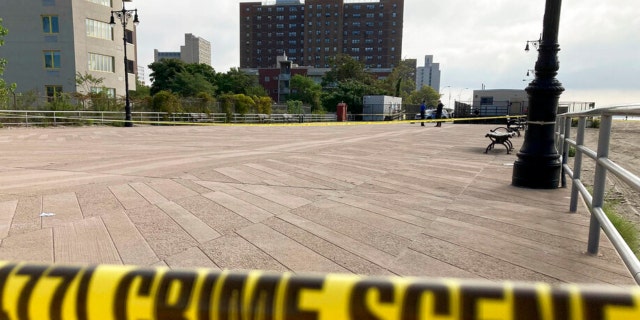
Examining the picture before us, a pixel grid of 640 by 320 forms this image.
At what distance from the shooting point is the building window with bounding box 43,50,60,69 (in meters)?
37.6

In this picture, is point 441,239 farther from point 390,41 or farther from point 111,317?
point 390,41

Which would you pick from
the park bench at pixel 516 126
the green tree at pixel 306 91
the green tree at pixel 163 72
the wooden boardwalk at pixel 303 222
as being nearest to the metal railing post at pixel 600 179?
the wooden boardwalk at pixel 303 222

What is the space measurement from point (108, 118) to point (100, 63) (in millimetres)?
17964

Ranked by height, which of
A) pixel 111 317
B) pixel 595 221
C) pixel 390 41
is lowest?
pixel 595 221

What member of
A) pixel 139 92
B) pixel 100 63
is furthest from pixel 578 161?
pixel 139 92

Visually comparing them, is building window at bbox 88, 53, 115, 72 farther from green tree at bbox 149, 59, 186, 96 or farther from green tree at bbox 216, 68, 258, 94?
green tree at bbox 216, 68, 258, 94

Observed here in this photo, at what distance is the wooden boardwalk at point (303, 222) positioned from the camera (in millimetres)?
2914

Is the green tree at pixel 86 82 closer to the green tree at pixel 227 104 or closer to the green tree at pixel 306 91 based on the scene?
the green tree at pixel 227 104

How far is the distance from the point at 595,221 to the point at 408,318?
3031mm

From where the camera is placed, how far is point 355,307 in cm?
72

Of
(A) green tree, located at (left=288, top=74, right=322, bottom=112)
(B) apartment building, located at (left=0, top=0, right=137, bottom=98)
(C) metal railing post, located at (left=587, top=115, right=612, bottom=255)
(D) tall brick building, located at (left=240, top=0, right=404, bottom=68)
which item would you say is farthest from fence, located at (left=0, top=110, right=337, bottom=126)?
(D) tall brick building, located at (left=240, top=0, right=404, bottom=68)

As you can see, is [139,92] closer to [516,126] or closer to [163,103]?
[163,103]

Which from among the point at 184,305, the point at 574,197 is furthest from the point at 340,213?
the point at 184,305

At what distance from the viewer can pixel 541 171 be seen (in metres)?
5.45
